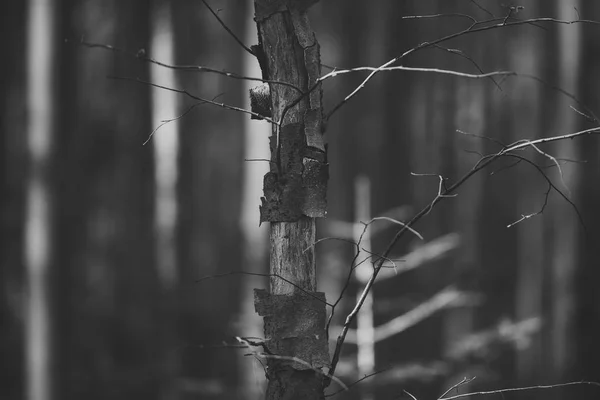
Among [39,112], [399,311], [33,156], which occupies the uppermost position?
Result: [39,112]

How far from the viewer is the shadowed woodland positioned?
23.2 ft

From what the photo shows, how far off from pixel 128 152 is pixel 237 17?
13.1 ft

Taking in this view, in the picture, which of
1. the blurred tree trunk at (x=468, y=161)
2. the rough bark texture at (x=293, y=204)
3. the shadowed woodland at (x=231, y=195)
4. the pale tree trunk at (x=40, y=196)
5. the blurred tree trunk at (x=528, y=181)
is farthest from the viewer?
the blurred tree trunk at (x=528, y=181)

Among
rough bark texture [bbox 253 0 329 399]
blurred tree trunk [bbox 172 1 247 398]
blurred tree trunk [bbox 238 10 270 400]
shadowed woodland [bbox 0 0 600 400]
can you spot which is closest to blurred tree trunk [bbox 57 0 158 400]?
shadowed woodland [bbox 0 0 600 400]

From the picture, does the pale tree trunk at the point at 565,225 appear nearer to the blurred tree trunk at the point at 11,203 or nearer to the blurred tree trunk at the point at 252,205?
the blurred tree trunk at the point at 252,205

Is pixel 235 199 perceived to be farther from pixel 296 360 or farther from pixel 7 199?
pixel 296 360

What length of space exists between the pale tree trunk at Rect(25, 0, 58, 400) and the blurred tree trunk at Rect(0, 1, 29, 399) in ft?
7.67

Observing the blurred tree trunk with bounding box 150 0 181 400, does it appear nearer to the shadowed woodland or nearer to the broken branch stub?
the shadowed woodland

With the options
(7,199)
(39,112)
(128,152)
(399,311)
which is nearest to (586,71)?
(399,311)

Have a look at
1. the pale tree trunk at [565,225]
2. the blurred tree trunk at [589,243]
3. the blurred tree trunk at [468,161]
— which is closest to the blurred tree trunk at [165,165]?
the blurred tree trunk at [468,161]

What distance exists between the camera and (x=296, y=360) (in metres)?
1.63

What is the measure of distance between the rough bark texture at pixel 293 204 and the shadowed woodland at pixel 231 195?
4349mm

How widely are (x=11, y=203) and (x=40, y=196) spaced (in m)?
5.98

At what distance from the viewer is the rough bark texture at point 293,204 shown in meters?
1.70
